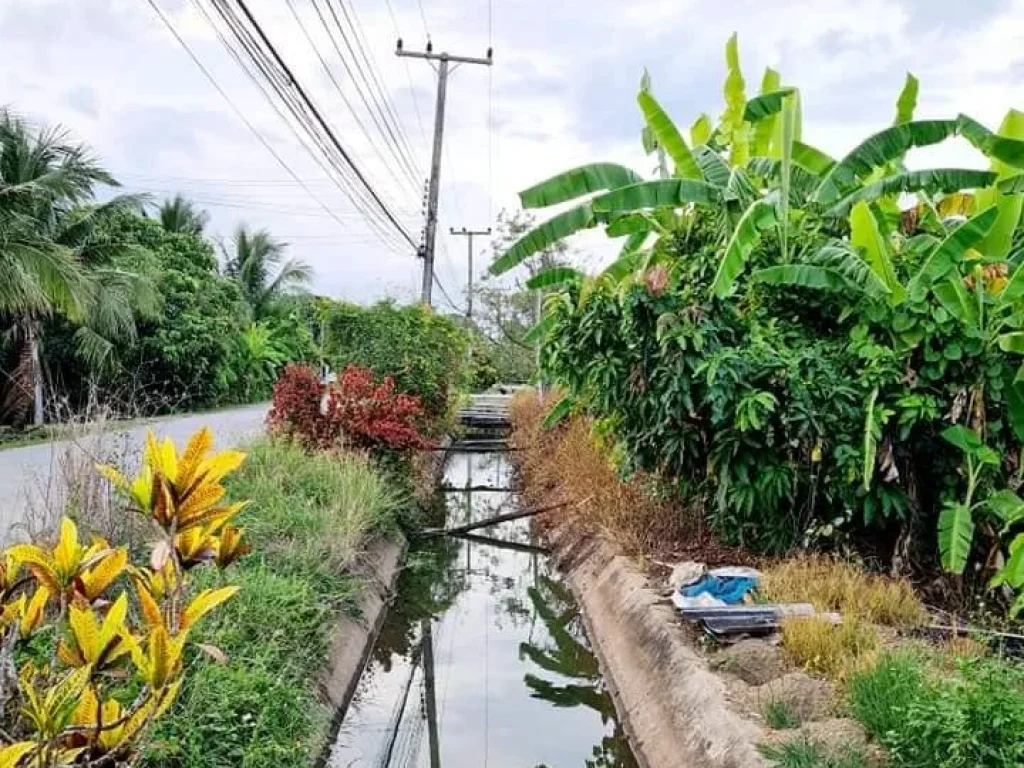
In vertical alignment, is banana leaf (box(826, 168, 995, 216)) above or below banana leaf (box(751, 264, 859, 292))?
above

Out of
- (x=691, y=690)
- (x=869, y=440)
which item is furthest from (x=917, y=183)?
(x=691, y=690)

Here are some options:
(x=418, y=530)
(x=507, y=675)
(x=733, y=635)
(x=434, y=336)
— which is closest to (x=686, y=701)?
(x=733, y=635)

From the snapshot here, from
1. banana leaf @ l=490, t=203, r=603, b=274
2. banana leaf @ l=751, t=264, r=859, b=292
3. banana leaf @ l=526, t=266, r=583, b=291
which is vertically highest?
banana leaf @ l=490, t=203, r=603, b=274

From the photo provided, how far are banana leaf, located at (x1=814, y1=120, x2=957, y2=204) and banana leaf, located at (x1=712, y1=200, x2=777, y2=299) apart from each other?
81 cm

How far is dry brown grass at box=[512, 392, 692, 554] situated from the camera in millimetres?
7742

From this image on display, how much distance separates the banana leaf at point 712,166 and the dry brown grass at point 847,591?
3174mm

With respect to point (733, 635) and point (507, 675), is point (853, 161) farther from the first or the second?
point (507, 675)

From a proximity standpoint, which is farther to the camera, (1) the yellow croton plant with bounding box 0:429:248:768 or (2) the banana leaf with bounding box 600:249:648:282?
(2) the banana leaf with bounding box 600:249:648:282

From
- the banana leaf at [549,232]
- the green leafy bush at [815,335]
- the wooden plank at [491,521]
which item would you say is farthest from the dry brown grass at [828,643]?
the wooden plank at [491,521]

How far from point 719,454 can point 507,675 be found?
98.6 inches

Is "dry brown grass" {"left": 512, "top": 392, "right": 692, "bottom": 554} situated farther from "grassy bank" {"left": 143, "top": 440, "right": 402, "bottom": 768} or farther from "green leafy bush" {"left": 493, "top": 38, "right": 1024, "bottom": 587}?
"grassy bank" {"left": 143, "top": 440, "right": 402, "bottom": 768}

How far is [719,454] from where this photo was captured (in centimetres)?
644

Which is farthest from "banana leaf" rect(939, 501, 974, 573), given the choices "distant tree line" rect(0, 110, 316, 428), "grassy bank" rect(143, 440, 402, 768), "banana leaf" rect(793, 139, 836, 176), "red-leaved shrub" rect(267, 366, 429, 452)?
"distant tree line" rect(0, 110, 316, 428)

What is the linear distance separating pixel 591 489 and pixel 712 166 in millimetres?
3801
